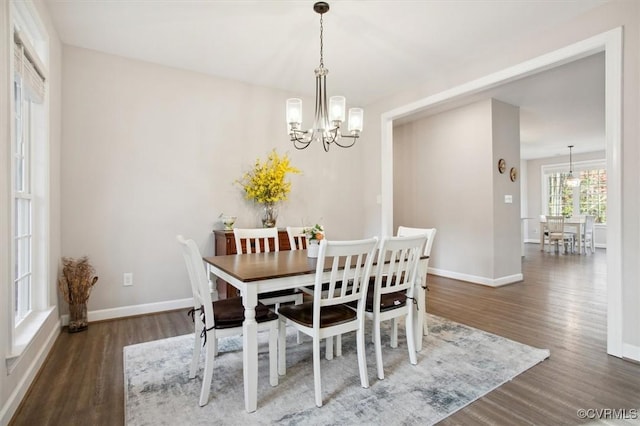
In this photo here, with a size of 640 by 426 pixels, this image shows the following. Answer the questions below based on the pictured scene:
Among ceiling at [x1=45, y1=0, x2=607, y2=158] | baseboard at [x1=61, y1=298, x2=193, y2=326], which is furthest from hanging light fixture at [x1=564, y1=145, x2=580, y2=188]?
baseboard at [x1=61, y1=298, x2=193, y2=326]

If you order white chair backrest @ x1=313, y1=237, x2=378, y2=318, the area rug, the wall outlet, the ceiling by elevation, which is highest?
the ceiling

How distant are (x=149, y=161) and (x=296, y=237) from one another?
70.0 inches

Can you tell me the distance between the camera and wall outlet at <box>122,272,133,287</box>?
11.5ft

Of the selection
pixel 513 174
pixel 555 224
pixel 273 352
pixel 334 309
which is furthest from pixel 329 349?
pixel 555 224

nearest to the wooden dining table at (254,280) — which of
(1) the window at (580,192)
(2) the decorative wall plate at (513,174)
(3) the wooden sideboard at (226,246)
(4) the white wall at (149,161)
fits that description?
(3) the wooden sideboard at (226,246)

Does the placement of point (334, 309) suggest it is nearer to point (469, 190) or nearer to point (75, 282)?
point (75, 282)

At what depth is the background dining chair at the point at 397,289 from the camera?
7.21 feet

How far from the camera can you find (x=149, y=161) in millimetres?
3635

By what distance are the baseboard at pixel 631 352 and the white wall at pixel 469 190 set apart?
229 centimetres

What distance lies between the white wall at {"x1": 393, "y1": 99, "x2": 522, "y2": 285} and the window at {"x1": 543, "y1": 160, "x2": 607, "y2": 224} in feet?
20.2

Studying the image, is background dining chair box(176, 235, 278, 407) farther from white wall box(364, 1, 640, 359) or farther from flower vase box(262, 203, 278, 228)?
white wall box(364, 1, 640, 359)

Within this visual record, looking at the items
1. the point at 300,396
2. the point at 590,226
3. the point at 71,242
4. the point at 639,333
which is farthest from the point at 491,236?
the point at 590,226

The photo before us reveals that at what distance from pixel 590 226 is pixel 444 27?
8271 mm

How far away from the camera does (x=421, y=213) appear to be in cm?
584
